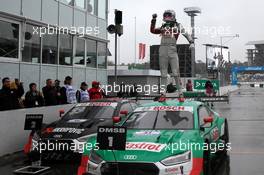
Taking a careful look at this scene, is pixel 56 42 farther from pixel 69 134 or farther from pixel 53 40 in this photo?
pixel 69 134

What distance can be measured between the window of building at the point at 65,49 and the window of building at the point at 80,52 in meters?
0.53

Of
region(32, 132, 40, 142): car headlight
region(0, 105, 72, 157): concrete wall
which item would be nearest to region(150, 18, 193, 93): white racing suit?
region(0, 105, 72, 157): concrete wall

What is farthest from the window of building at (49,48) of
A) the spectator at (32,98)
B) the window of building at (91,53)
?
the spectator at (32,98)

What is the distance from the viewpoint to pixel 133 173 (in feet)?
20.6

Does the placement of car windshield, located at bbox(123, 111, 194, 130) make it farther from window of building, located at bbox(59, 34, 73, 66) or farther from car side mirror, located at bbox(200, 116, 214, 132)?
window of building, located at bbox(59, 34, 73, 66)

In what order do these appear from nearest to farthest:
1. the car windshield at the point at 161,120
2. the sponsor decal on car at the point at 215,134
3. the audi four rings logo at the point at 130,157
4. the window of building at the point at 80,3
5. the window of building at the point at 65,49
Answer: the audi four rings logo at the point at 130,157 → the car windshield at the point at 161,120 → the sponsor decal on car at the point at 215,134 → the window of building at the point at 65,49 → the window of building at the point at 80,3

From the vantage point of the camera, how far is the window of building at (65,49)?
63.4 feet

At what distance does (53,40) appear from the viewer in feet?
61.1

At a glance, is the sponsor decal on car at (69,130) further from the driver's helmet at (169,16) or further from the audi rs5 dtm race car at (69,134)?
the driver's helmet at (169,16)

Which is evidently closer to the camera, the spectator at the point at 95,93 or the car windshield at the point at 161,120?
the car windshield at the point at 161,120

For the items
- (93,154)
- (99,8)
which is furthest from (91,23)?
(93,154)

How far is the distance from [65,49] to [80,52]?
60.7 inches

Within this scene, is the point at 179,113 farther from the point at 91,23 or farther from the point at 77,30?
the point at 91,23

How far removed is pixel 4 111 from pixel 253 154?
6073mm
